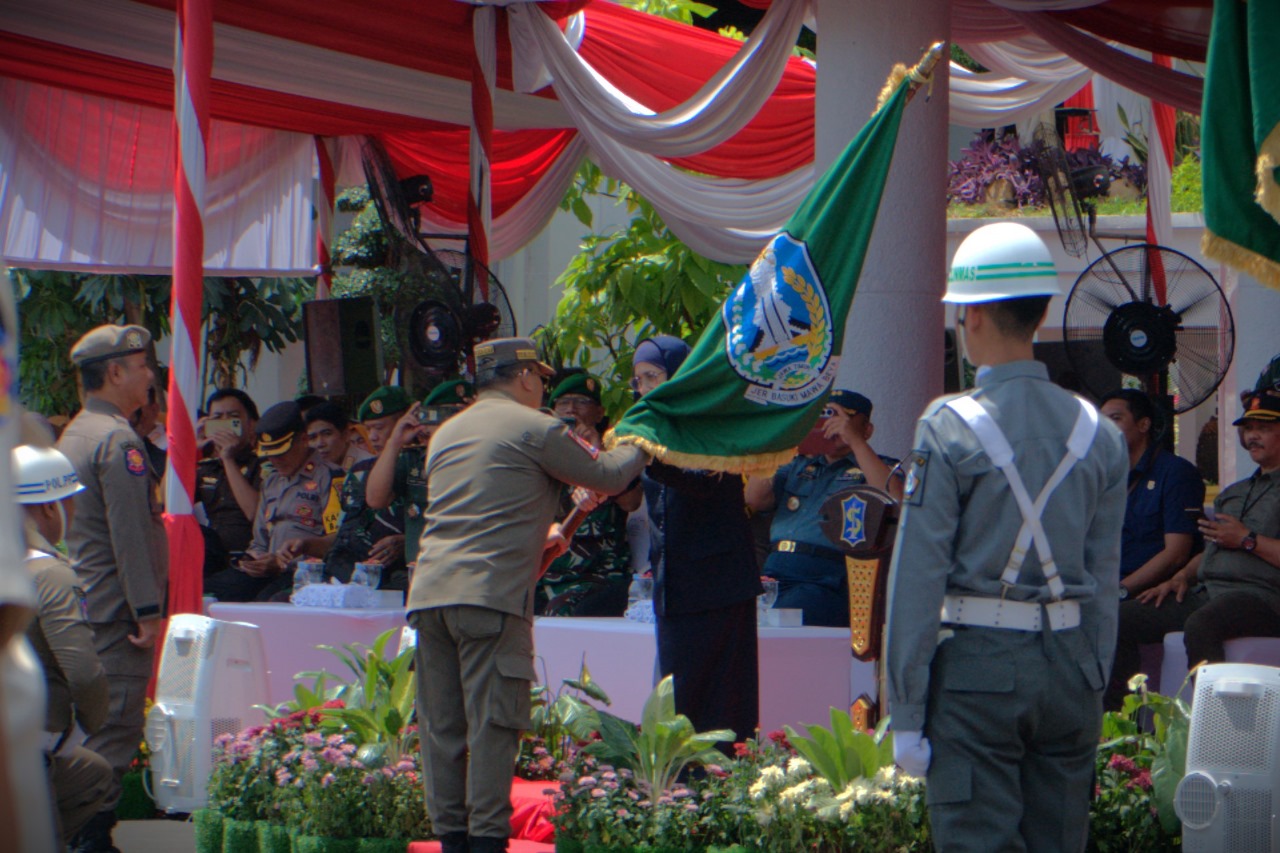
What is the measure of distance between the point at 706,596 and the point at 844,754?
0.77 metres

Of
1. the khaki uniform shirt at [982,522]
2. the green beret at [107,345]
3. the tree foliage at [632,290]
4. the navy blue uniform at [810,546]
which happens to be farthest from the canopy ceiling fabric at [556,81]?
the khaki uniform shirt at [982,522]

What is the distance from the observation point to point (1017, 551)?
3.36 metres

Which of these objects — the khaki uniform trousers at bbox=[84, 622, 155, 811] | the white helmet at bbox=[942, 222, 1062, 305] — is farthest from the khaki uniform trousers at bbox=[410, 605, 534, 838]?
the white helmet at bbox=[942, 222, 1062, 305]

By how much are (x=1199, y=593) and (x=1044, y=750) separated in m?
3.46

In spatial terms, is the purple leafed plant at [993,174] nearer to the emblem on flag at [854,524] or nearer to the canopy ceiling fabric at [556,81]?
the canopy ceiling fabric at [556,81]

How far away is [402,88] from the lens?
A: 10.2 metres

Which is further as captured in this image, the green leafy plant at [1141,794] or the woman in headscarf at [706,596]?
the woman in headscarf at [706,596]

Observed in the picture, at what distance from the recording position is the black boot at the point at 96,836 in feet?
18.6

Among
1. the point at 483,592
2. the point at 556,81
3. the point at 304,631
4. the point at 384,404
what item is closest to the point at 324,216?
the point at 556,81

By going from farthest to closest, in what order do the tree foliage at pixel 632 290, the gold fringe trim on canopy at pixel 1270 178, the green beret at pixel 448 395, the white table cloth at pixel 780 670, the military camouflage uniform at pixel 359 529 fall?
the tree foliage at pixel 632 290, the military camouflage uniform at pixel 359 529, the green beret at pixel 448 395, the white table cloth at pixel 780 670, the gold fringe trim on canopy at pixel 1270 178

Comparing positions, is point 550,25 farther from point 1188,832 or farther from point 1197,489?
point 1188,832

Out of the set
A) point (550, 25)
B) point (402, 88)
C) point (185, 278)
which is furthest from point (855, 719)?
point (402, 88)

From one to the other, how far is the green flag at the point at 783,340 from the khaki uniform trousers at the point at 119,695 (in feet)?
6.89

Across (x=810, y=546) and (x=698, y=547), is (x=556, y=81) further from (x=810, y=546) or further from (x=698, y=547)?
(x=698, y=547)
